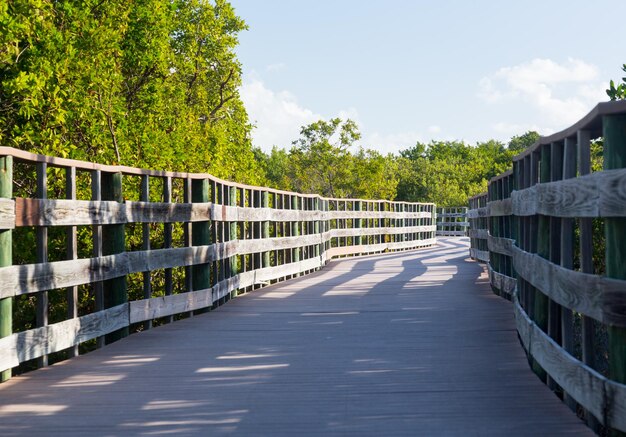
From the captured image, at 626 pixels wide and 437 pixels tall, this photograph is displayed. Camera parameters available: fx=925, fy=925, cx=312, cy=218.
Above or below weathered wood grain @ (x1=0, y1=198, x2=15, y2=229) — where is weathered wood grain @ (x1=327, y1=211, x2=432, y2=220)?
above

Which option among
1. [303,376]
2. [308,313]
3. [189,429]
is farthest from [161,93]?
[189,429]

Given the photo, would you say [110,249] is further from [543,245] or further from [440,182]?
[440,182]

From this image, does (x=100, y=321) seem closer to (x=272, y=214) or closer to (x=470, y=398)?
(x=470, y=398)

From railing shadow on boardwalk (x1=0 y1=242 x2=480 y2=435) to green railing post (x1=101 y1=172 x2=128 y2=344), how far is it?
37cm

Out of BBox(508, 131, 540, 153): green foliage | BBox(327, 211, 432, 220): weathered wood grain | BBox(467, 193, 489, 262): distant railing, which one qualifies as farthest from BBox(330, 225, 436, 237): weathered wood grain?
BBox(508, 131, 540, 153): green foliage

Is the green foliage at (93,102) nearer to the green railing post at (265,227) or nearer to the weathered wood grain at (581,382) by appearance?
the green railing post at (265,227)

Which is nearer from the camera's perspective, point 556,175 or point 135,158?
point 556,175

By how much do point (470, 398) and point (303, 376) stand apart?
4.19 feet

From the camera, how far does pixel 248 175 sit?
89.2 feet

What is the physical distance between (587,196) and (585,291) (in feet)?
1.48

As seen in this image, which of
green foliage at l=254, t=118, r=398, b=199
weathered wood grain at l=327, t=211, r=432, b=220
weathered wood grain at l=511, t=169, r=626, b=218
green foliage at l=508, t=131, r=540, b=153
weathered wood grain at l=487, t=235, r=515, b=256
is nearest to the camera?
weathered wood grain at l=511, t=169, r=626, b=218

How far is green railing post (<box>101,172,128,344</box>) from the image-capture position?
8.17 metres

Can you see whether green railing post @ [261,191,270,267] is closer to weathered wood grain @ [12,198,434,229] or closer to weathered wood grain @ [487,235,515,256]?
weathered wood grain @ [12,198,434,229]

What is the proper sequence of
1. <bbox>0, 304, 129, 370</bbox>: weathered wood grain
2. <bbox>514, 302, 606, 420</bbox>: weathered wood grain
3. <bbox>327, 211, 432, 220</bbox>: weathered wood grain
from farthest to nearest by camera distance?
<bbox>327, 211, 432, 220</bbox>: weathered wood grain
<bbox>0, 304, 129, 370</bbox>: weathered wood grain
<bbox>514, 302, 606, 420</bbox>: weathered wood grain
